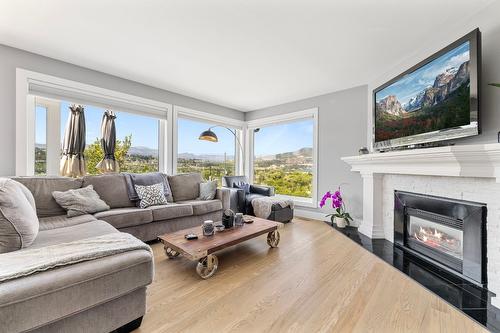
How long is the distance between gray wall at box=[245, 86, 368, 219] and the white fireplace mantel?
1.25ft

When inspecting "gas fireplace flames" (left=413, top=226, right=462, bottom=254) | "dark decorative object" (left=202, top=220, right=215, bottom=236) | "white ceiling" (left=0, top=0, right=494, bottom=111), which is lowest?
"gas fireplace flames" (left=413, top=226, right=462, bottom=254)

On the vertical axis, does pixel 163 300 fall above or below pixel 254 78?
below

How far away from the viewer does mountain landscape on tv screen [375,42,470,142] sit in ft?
6.32

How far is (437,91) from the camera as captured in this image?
2164 mm

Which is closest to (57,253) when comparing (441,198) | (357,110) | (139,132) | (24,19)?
(24,19)

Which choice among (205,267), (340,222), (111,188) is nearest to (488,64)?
(340,222)

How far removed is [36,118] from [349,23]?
13.2 feet

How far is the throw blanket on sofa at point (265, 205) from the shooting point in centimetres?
→ 373

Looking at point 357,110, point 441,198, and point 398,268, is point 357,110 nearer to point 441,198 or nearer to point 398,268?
point 441,198

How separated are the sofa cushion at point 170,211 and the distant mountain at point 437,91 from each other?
10.1ft

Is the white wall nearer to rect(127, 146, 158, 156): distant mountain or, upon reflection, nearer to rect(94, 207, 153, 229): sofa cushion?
rect(94, 207, 153, 229): sofa cushion

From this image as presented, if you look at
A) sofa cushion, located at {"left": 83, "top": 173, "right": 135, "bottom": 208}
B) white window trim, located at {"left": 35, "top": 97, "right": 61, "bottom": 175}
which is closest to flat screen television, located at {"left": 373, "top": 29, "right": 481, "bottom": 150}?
sofa cushion, located at {"left": 83, "top": 173, "right": 135, "bottom": 208}

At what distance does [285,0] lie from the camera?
183 centimetres

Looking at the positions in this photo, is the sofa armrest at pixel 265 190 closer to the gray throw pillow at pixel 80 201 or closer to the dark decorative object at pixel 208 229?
the dark decorative object at pixel 208 229
